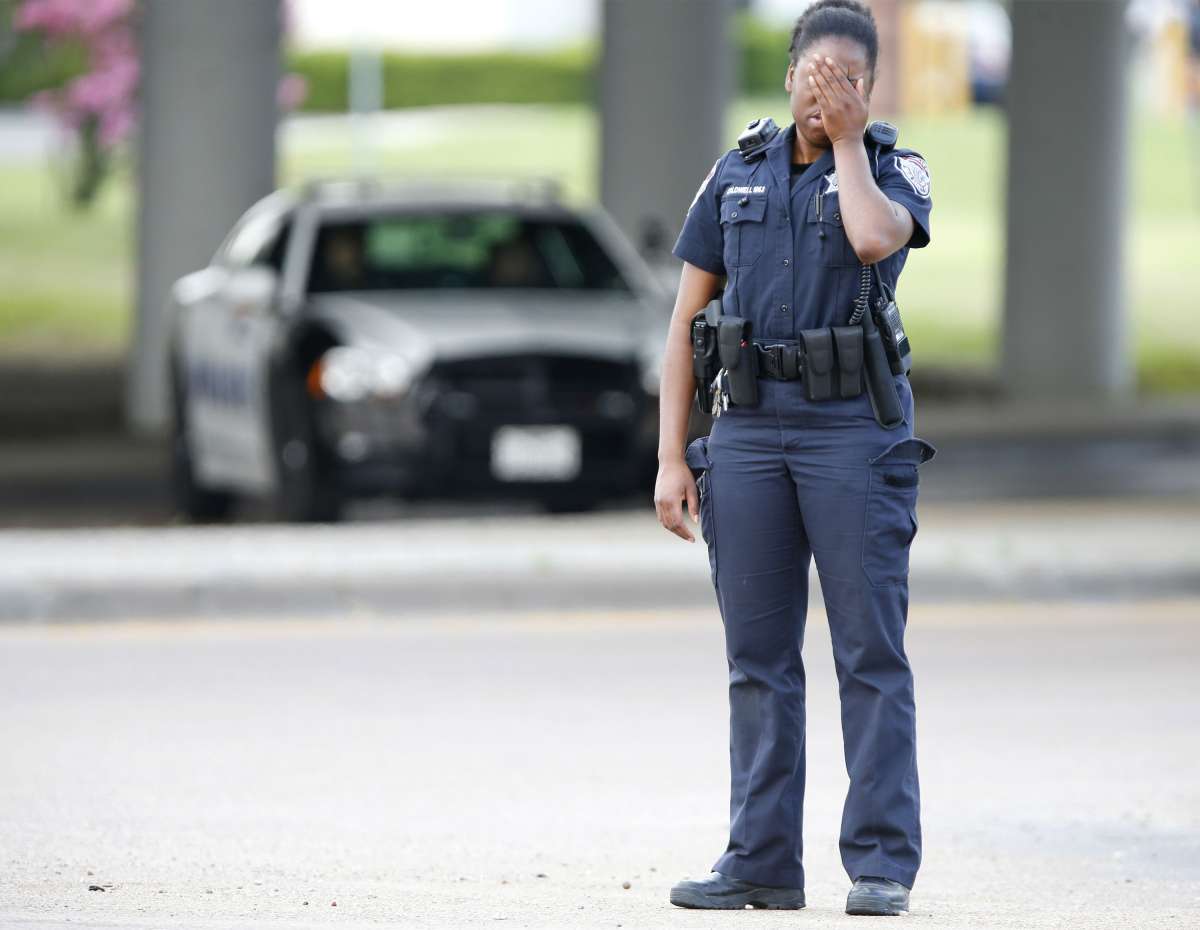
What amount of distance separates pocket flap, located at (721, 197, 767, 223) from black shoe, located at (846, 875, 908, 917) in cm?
134

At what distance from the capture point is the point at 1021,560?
12047mm

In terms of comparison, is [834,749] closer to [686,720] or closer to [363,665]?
[686,720]

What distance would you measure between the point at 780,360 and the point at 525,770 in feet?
8.70

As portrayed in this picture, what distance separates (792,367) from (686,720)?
3.33m

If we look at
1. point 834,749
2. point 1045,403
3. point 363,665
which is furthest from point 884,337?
point 1045,403

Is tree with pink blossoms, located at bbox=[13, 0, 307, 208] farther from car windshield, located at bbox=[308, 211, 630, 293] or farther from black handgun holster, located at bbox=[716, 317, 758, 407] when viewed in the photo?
black handgun holster, located at bbox=[716, 317, 758, 407]

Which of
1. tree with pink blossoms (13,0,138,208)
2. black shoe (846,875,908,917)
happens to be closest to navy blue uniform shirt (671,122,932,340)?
black shoe (846,875,908,917)

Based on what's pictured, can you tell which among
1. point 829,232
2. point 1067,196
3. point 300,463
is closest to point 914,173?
point 829,232

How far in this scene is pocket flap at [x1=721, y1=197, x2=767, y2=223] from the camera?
232 inches

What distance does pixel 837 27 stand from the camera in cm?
581

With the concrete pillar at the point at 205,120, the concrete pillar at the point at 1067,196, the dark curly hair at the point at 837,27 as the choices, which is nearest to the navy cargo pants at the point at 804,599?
the dark curly hair at the point at 837,27

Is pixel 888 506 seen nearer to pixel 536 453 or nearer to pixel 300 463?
pixel 536 453

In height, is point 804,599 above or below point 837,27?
below

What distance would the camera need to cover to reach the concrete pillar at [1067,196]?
23688mm
